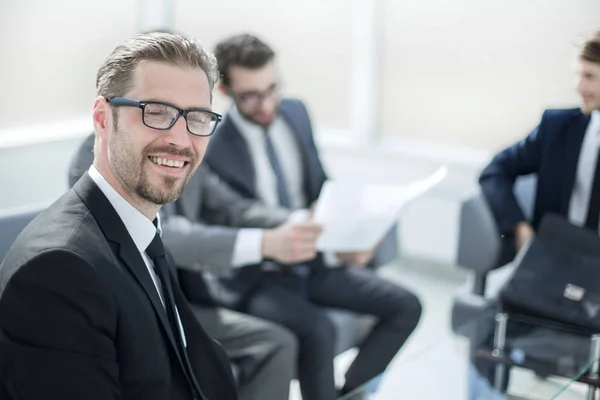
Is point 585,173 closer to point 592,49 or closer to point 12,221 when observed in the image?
point 592,49

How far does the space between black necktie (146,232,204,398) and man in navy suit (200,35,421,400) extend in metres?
0.55

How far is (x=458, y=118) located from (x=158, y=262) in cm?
223

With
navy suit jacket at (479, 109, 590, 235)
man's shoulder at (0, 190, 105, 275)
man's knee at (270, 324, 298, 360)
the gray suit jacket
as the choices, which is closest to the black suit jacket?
man's shoulder at (0, 190, 105, 275)

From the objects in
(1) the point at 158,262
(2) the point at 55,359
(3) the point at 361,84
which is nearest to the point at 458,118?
(3) the point at 361,84

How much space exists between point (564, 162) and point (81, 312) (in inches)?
39.7

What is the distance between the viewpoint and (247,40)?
175cm

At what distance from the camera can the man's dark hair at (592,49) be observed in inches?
58.5

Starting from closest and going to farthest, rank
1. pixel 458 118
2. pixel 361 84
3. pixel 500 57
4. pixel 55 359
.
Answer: pixel 55 359, pixel 500 57, pixel 458 118, pixel 361 84

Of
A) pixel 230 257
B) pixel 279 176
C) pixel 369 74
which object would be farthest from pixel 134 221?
pixel 369 74

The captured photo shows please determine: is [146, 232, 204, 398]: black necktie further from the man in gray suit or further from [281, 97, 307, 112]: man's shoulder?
[281, 97, 307, 112]: man's shoulder

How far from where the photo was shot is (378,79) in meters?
3.55

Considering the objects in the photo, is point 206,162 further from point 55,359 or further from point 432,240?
point 432,240

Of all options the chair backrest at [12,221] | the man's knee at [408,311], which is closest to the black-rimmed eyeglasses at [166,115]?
the chair backrest at [12,221]

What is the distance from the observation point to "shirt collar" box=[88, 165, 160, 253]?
1.05m
